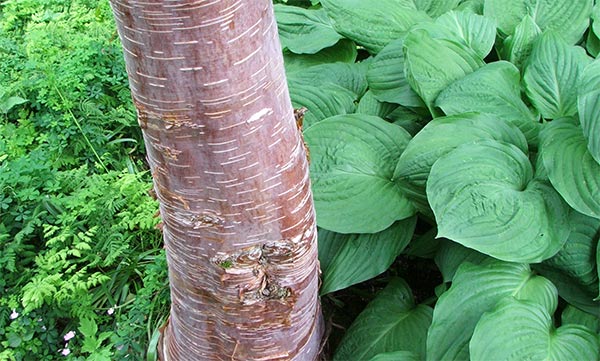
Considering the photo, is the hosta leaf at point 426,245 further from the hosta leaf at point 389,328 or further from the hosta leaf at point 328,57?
the hosta leaf at point 328,57

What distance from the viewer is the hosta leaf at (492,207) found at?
1.44 m

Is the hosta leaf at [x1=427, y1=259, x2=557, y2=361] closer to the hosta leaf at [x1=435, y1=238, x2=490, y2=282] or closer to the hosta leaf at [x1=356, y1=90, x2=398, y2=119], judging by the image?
the hosta leaf at [x1=435, y1=238, x2=490, y2=282]

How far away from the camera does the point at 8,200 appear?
85.3 inches

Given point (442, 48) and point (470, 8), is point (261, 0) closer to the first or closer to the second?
point (442, 48)

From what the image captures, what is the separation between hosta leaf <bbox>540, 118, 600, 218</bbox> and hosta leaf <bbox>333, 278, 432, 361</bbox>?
473 mm

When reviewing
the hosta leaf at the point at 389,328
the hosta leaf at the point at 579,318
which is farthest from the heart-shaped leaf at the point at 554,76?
the hosta leaf at the point at 389,328

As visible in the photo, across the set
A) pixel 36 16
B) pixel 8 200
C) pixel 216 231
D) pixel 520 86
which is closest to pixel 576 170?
pixel 520 86

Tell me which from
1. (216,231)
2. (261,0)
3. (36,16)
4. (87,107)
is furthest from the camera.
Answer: (36,16)

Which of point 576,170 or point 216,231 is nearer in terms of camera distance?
point 216,231

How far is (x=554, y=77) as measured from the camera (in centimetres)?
183

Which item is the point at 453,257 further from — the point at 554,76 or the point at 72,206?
the point at 72,206

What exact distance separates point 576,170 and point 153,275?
127 cm

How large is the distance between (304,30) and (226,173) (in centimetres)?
126

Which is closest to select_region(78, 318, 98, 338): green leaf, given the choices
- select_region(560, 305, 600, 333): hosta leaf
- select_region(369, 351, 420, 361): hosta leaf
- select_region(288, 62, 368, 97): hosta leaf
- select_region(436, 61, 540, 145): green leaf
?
select_region(369, 351, 420, 361): hosta leaf
